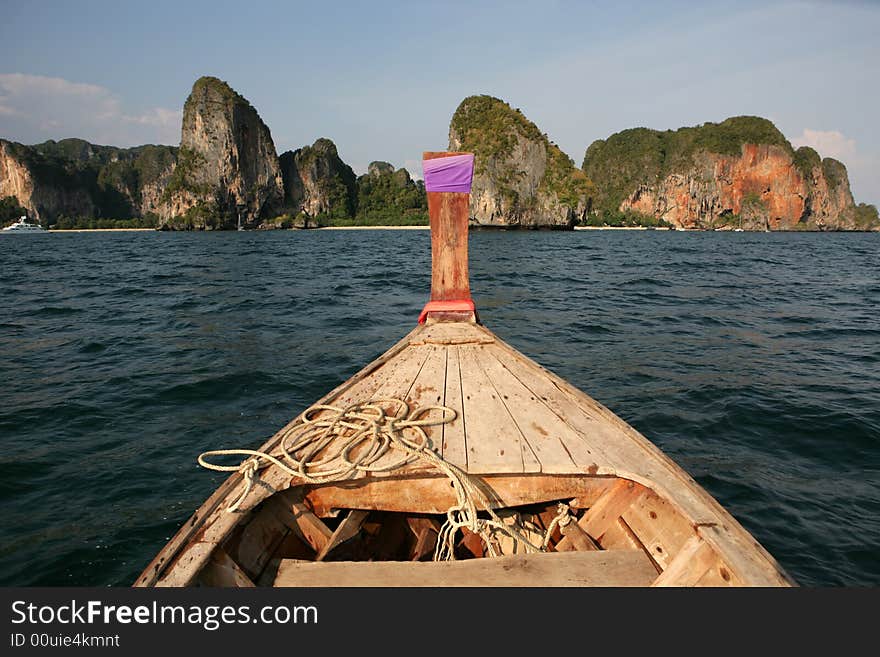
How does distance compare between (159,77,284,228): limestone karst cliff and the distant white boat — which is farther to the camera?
(159,77,284,228): limestone karst cliff

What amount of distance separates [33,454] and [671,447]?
6750 millimetres

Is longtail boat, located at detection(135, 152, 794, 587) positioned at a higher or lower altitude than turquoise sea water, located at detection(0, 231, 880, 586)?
higher

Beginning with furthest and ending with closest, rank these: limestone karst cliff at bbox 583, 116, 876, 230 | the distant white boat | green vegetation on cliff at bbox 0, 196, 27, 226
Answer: limestone karst cliff at bbox 583, 116, 876, 230, green vegetation on cliff at bbox 0, 196, 27, 226, the distant white boat

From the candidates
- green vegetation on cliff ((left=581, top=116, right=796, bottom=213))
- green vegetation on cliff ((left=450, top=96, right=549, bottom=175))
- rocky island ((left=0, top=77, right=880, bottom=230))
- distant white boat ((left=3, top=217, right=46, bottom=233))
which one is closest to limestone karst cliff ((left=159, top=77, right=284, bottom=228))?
rocky island ((left=0, top=77, right=880, bottom=230))

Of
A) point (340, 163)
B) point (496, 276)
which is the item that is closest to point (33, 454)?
point (496, 276)

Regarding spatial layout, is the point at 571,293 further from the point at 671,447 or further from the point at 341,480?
the point at 341,480

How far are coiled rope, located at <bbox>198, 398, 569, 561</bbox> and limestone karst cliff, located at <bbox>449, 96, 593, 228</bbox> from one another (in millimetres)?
89079

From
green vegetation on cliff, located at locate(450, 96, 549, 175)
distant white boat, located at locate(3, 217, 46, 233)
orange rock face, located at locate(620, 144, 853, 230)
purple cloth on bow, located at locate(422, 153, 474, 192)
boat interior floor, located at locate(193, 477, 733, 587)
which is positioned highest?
green vegetation on cliff, located at locate(450, 96, 549, 175)

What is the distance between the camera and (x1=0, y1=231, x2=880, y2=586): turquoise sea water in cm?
395

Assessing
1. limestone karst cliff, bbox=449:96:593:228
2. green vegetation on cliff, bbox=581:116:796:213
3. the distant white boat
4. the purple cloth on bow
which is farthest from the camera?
green vegetation on cliff, bbox=581:116:796:213

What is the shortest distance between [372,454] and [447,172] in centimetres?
356

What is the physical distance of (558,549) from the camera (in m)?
2.64

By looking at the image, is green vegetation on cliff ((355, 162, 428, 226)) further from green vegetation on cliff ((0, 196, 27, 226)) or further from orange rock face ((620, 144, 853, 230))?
green vegetation on cliff ((0, 196, 27, 226))

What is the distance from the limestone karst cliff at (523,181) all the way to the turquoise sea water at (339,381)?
3076 inches
